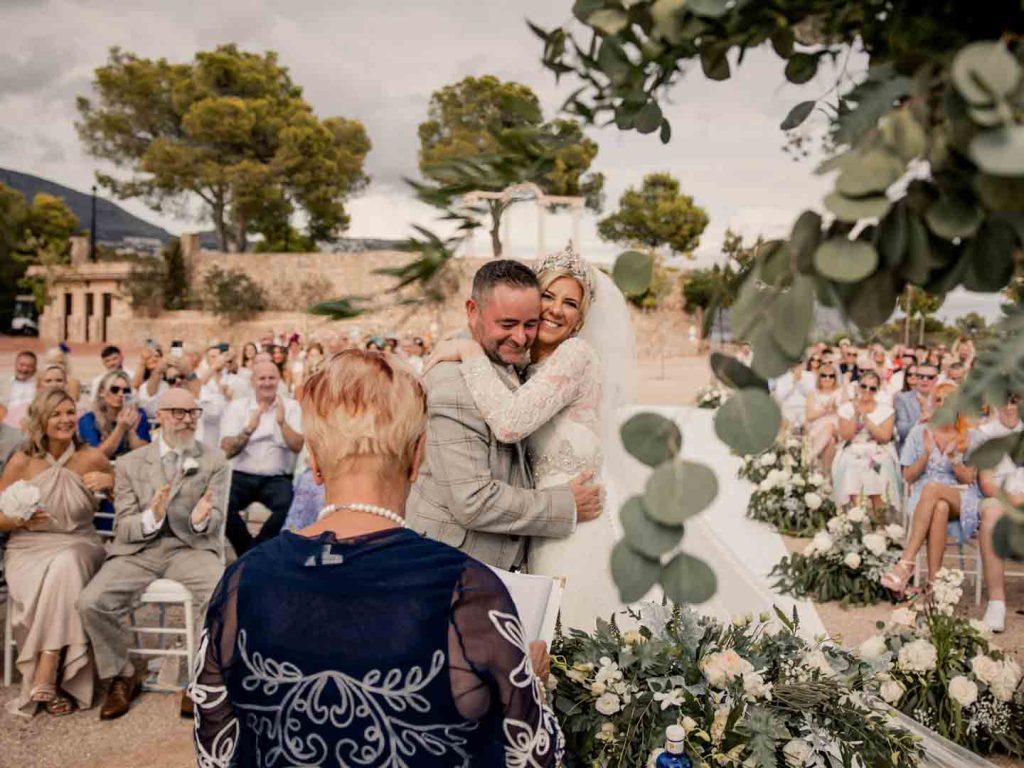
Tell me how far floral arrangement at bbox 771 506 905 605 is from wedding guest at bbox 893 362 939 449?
158 cm

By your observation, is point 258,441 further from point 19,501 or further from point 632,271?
point 632,271

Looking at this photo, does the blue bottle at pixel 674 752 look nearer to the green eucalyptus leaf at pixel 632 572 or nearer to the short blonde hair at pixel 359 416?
the short blonde hair at pixel 359 416

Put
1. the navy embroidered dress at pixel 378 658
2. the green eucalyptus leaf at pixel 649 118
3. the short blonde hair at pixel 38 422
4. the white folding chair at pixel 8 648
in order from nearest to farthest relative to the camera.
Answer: the green eucalyptus leaf at pixel 649 118
the navy embroidered dress at pixel 378 658
the white folding chair at pixel 8 648
the short blonde hair at pixel 38 422

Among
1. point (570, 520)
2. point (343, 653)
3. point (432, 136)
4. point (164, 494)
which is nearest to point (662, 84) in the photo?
point (343, 653)

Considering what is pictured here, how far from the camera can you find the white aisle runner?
75 cm

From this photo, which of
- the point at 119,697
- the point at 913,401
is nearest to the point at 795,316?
the point at 119,697

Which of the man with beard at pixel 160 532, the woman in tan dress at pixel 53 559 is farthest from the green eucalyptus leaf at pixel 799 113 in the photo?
the woman in tan dress at pixel 53 559

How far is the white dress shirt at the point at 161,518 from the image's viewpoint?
4410mm

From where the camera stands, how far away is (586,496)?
8.14 ft

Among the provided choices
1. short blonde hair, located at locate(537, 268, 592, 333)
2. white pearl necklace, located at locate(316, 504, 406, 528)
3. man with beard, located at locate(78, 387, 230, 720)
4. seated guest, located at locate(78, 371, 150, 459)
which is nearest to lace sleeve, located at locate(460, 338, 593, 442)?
short blonde hair, located at locate(537, 268, 592, 333)

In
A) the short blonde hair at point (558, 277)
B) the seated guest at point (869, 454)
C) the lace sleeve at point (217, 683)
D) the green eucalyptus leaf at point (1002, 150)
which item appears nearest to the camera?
the green eucalyptus leaf at point (1002, 150)

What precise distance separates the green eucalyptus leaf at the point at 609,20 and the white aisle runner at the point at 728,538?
0.29 meters

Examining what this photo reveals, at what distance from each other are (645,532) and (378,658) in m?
0.88

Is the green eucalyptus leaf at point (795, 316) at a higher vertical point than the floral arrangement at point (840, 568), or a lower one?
higher
